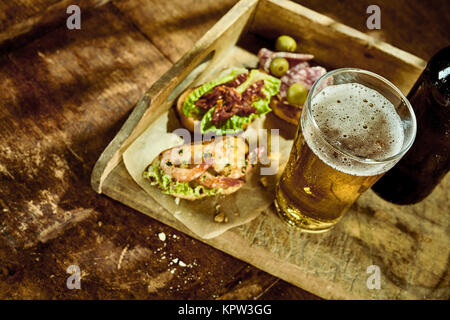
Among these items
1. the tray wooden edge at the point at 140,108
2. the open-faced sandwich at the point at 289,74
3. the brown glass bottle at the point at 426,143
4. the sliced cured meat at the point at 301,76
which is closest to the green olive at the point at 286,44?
the open-faced sandwich at the point at 289,74

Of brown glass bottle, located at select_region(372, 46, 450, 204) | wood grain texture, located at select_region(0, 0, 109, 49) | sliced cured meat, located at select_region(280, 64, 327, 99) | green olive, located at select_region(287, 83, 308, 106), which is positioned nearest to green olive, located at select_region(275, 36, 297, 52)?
sliced cured meat, located at select_region(280, 64, 327, 99)

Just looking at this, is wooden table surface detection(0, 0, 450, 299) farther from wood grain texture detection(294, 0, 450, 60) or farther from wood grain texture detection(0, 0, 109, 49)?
wood grain texture detection(294, 0, 450, 60)

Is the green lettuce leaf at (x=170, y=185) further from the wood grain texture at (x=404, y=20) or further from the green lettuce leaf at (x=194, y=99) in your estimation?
the wood grain texture at (x=404, y=20)

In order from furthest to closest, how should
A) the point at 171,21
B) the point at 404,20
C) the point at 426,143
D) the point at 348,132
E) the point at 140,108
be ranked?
the point at 404,20
the point at 171,21
the point at 140,108
the point at 426,143
the point at 348,132

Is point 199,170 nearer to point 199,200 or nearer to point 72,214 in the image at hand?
point 199,200

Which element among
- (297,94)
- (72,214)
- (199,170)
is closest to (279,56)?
(297,94)

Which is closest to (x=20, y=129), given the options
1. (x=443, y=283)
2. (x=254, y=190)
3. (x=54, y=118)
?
(x=54, y=118)
